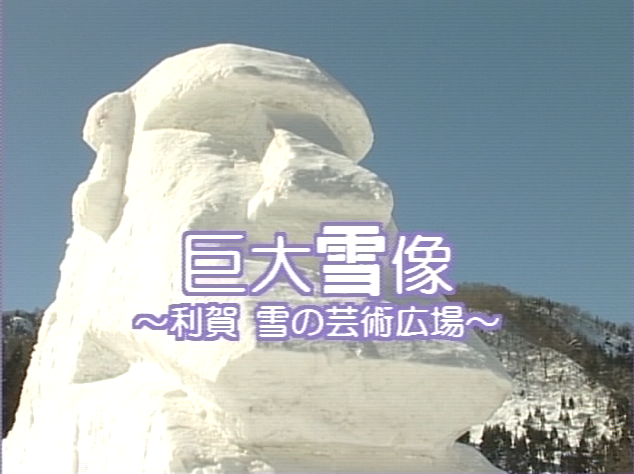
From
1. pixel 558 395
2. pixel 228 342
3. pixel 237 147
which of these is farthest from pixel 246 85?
pixel 558 395

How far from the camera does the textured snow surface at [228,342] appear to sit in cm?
291

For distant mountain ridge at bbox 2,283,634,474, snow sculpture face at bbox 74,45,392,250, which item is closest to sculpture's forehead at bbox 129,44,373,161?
snow sculpture face at bbox 74,45,392,250

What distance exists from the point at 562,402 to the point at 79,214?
49.4ft

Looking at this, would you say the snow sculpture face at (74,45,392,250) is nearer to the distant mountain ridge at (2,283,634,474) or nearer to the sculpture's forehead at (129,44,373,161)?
the sculpture's forehead at (129,44,373,161)

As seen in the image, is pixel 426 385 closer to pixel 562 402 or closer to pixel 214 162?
pixel 214 162

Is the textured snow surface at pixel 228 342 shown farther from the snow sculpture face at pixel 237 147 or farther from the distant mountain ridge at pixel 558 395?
the distant mountain ridge at pixel 558 395

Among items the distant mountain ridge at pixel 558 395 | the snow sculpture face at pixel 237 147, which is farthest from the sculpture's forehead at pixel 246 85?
the distant mountain ridge at pixel 558 395

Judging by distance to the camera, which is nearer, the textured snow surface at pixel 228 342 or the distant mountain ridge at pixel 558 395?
the textured snow surface at pixel 228 342

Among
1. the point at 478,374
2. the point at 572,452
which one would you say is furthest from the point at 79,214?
the point at 572,452

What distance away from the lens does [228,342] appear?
2797 millimetres

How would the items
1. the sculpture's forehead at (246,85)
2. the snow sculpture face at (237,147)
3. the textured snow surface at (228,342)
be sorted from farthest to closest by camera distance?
the sculpture's forehead at (246,85)
the snow sculpture face at (237,147)
the textured snow surface at (228,342)

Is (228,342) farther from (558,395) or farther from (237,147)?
(558,395)

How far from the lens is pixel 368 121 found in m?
3.99

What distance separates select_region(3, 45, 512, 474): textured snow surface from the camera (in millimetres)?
2908
